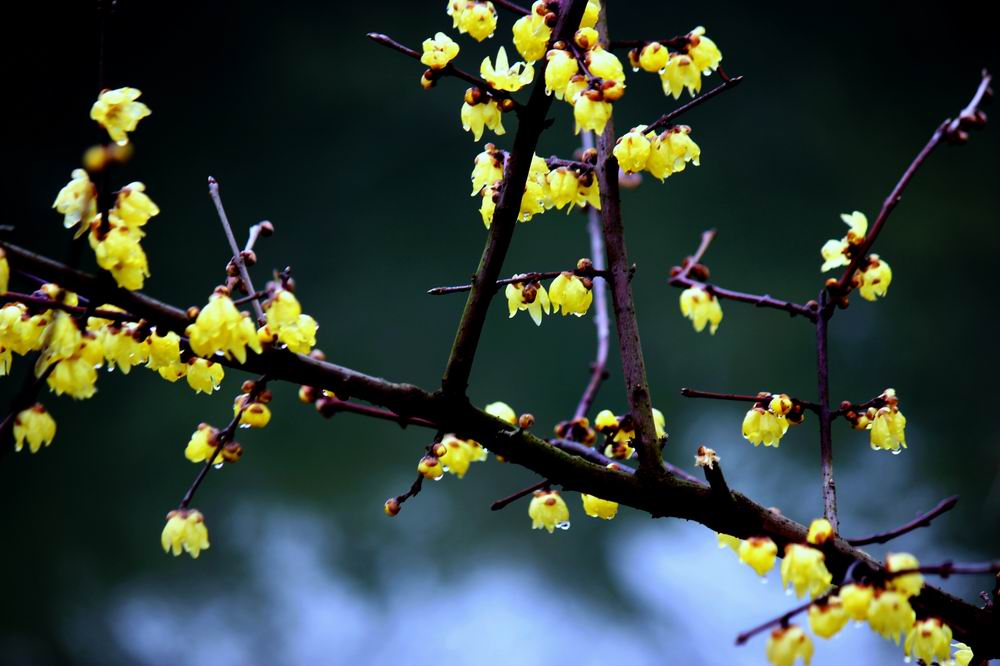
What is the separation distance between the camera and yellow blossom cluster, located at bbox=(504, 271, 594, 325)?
30.0 inches

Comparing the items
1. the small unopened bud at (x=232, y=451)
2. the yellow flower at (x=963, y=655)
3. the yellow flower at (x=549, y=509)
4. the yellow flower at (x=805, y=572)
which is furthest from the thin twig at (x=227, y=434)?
the yellow flower at (x=963, y=655)

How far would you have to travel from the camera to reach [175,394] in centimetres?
179

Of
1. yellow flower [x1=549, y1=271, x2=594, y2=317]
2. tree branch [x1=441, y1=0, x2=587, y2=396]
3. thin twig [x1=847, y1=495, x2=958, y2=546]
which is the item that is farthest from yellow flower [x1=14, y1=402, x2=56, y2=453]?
thin twig [x1=847, y1=495, x2=958, y2=546]

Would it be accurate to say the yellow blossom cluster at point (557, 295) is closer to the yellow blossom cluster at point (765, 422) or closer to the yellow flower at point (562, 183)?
the yellow flower at point (562, 183)

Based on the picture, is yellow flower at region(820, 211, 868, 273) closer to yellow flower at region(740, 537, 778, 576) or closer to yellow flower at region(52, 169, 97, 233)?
yellow flower at region(740, 537, 778, 576)

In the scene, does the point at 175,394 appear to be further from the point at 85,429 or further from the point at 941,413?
the point at 941,413

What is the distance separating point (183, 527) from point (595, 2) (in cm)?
61

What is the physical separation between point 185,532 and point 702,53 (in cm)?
63

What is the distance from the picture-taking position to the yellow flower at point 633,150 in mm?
729

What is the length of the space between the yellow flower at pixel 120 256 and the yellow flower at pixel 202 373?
0.14 meters

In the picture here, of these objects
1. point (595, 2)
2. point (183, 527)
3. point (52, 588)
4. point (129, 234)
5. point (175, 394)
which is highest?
point (595, 2)

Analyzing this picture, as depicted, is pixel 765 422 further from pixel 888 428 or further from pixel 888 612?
pixel 888 612

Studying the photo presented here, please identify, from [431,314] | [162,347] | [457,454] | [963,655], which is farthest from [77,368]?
[431,314]

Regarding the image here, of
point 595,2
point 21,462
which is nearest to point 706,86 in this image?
point 595,2
